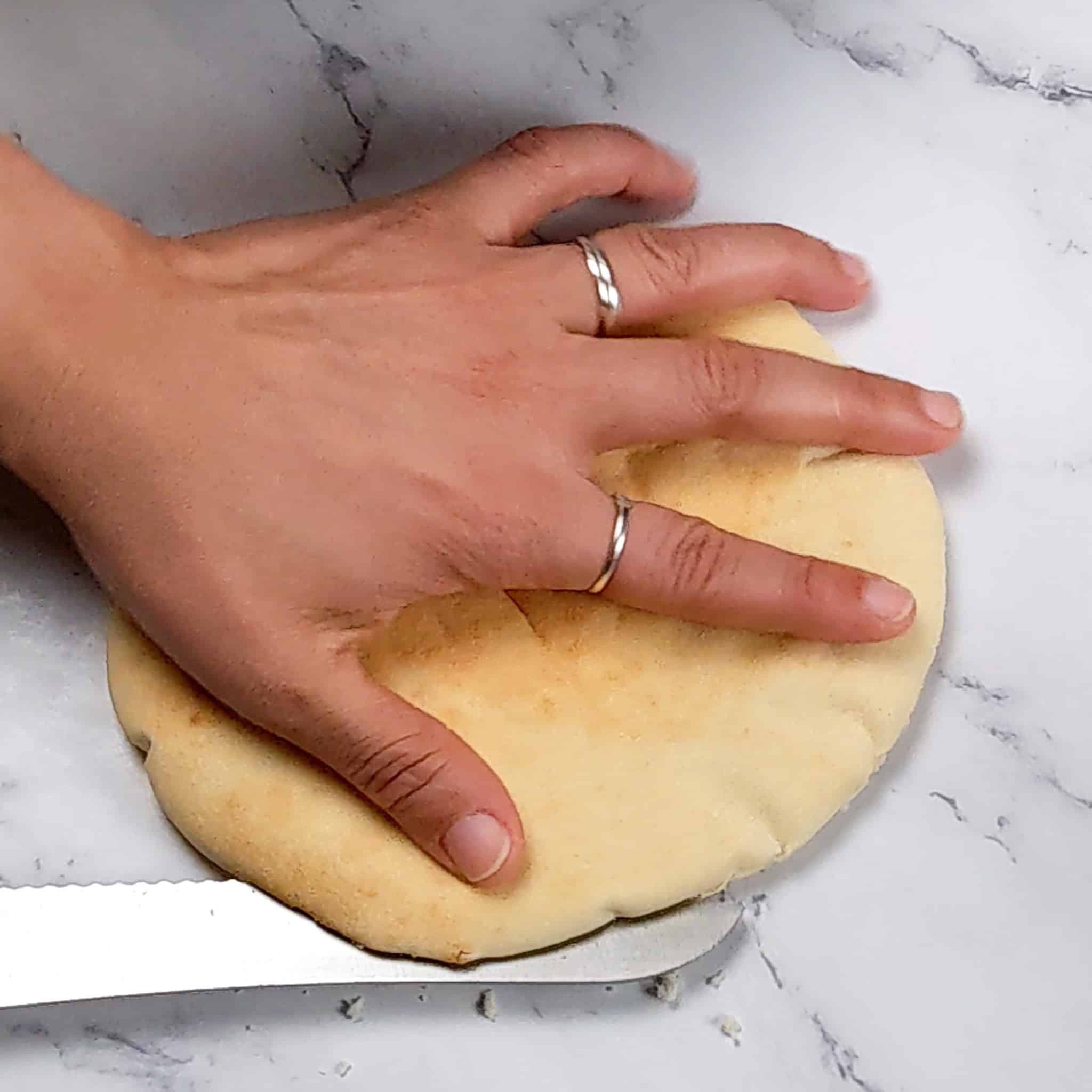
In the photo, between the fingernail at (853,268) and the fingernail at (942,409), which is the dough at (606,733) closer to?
the fingernail at (942,409)

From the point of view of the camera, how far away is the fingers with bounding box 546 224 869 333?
0.82m

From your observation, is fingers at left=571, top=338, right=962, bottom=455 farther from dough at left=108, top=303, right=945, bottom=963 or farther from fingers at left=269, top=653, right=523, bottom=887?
fingers at left=269, top=653, right=523, bottom=887

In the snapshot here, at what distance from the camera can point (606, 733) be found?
820 mm

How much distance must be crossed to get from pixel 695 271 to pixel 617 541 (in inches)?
7.3

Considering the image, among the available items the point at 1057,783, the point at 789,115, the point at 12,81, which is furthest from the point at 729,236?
the point at 12,81

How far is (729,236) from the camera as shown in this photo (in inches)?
34.0

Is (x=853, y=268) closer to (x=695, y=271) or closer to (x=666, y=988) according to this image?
(x=695, y=271)

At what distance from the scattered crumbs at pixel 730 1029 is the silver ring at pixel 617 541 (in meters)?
0.30

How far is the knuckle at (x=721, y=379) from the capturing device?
0.80 m

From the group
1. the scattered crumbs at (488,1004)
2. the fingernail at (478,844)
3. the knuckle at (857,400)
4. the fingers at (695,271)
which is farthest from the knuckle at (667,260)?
the scattered crumbs at (488,1004)

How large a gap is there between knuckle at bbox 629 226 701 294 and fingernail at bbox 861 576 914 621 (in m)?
0.21

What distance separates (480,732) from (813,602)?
203 mm

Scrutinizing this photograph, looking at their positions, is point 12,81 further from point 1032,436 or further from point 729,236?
point 1032,436

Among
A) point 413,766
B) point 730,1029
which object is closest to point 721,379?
point 413,766
